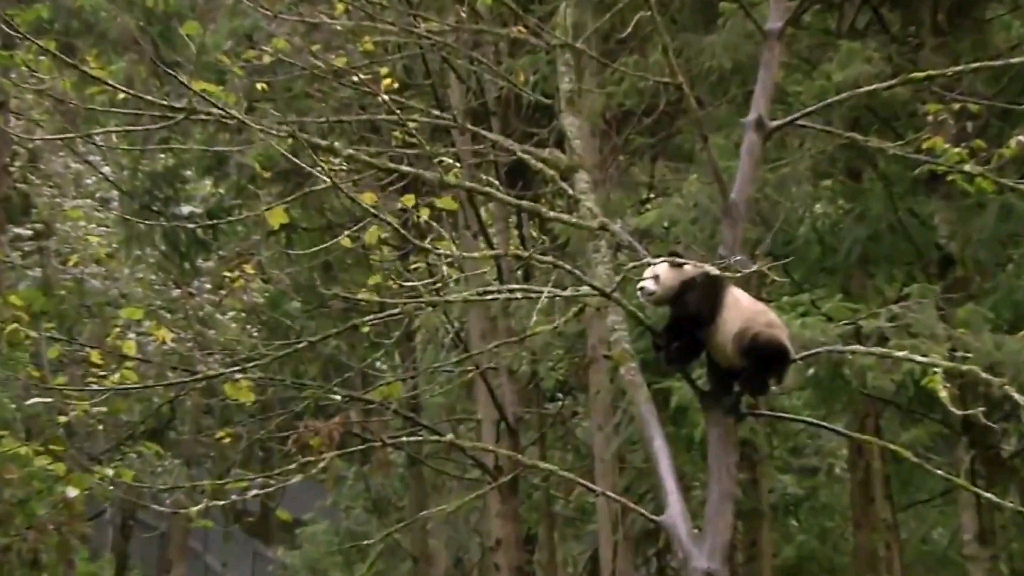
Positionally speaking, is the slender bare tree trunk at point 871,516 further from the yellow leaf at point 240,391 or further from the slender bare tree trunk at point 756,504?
the yellow leaf at point 240,391

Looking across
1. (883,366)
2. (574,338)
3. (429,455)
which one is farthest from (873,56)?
(429,455)

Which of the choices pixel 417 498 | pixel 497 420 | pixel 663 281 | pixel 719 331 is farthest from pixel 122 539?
pixel 719 331

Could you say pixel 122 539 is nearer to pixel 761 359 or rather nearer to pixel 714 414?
pixel 761 359

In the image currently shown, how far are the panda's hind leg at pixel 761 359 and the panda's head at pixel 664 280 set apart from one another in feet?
1.12

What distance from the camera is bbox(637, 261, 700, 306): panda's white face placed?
4.59 metres

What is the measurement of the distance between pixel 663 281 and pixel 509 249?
0.90 metres

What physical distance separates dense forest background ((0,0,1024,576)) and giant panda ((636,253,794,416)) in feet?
0.95

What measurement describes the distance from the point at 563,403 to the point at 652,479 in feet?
3.14

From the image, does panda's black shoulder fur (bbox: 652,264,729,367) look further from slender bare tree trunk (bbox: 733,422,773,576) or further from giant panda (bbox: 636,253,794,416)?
slender bare tree trunk (bbox: 733,422,773,576)

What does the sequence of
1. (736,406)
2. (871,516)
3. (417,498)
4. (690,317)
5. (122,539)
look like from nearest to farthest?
(736,406)
(690,317)
(871,516)
(417,498)
(122,539)

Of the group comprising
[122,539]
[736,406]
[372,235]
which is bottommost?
[122,539]

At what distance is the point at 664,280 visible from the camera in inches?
183

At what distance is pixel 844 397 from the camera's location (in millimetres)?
6977

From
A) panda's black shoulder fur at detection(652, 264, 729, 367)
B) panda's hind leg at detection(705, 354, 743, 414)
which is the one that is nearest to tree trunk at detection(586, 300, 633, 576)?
panda's black shoulder fur at detection(652, 264, 729, 367)
